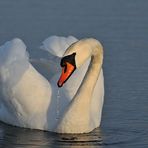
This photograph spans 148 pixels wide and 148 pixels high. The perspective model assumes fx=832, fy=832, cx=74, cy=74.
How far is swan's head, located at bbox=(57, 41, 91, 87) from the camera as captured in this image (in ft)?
27.0

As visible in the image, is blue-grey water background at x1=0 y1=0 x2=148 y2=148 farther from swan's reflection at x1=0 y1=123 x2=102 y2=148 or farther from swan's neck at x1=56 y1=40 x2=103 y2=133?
swan's neck at x1=56 y1=40 x2=103 y2=133

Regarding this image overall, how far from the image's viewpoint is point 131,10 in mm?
14758

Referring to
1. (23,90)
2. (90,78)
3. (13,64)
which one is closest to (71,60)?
(90,78)

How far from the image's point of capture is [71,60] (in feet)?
27.1

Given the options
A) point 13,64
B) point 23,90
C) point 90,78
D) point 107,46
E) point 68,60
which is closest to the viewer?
point 68,60

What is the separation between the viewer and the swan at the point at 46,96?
9.09m

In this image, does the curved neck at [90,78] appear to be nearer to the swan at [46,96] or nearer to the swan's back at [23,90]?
the swan at [46,96]

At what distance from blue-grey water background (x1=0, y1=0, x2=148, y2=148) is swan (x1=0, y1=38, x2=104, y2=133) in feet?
0.46

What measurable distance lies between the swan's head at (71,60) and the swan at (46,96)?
29cm

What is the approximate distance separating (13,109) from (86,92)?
0.90 metres

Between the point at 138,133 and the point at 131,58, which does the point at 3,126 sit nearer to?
the point at 138,133

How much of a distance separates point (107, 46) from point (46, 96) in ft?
11.3

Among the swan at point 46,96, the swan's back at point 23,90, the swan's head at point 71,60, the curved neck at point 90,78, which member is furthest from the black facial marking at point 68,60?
the swan's back at point 23,90

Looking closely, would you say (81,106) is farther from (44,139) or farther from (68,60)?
(68,60)
